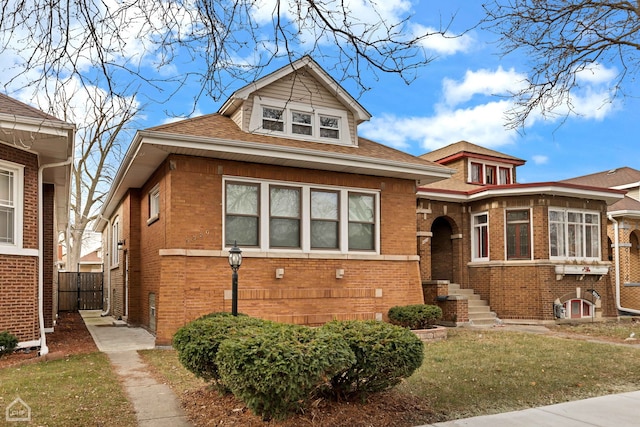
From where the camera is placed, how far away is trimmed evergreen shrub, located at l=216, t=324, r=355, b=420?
4.73 meters

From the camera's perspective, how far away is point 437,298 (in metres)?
16.1

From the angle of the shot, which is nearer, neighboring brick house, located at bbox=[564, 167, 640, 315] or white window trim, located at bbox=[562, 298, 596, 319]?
white window trim, located at bbox=[562, 298, 596, 319]

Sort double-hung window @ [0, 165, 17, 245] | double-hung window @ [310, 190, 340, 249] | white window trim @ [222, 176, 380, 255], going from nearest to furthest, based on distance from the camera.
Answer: double-hung window @ [0, 165, 17, 245], white window trim @ [222, 176, 380, 255], double-hung window @ [310, 190, 340, 249]

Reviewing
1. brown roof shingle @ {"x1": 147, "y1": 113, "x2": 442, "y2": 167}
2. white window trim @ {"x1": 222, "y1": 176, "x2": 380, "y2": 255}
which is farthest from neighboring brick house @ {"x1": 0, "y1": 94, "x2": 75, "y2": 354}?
white window trim @ {"x1": 222, "y1": 176, "x2": 380, "y2": 255}

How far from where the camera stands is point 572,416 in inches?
238

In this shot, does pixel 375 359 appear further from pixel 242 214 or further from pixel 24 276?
pixel 24 276

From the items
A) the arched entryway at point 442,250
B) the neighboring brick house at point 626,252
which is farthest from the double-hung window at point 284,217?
the neighboring brick house at point 626,252

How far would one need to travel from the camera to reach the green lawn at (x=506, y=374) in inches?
263

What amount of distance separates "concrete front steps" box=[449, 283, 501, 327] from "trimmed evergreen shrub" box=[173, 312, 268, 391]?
36.4ft

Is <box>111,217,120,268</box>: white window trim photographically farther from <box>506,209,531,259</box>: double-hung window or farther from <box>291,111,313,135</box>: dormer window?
<box>506,209,531,259</box>: double-hung window

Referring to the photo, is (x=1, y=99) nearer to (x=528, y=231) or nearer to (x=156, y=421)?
(x=156, y=421)

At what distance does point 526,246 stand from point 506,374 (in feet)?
32.5

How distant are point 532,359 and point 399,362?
16.7 feet

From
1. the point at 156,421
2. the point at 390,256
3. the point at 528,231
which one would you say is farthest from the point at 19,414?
the point at 528,231
